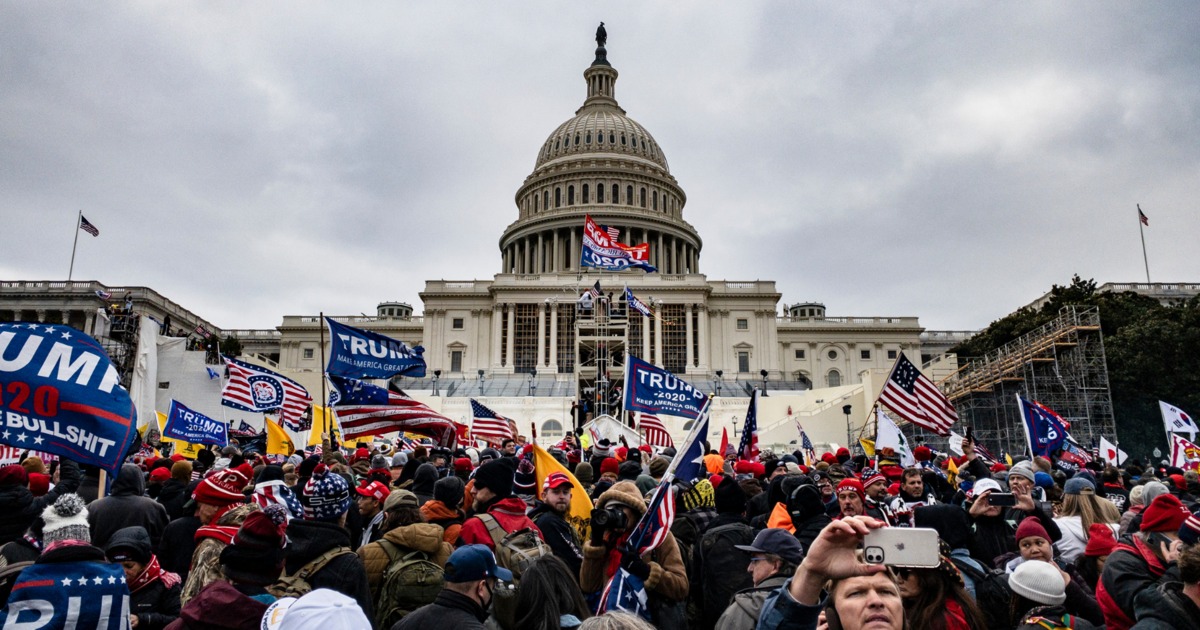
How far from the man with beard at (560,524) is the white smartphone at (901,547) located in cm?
314

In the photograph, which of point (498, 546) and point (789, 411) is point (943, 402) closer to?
point (498, 546)

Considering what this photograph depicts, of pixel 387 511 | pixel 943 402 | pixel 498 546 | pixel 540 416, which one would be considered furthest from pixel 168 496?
pixel 540 416

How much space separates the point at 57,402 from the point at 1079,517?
7.96m

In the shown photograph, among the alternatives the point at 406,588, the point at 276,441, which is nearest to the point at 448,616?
the point at 406,588

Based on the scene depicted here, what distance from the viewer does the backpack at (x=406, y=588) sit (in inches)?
182

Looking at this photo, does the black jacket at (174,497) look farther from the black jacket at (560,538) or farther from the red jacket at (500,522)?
the black jacket at (560,538)

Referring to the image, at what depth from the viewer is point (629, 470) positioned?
835cm

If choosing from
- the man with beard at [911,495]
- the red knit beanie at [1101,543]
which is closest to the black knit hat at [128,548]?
the red knit beanie at [1101,543]

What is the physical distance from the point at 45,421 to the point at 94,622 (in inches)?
137

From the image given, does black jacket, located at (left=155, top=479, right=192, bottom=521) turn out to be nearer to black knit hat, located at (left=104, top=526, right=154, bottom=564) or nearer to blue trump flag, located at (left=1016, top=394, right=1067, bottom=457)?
black knit hat, located at (left=104, top=526, right=154, bottom=564)

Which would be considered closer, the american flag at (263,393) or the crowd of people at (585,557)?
the crowd of people at (585,557)

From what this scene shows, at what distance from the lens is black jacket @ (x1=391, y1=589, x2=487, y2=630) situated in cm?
350

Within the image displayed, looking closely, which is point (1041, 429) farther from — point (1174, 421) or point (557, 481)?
point (557, 481)

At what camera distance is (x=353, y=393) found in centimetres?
1238
